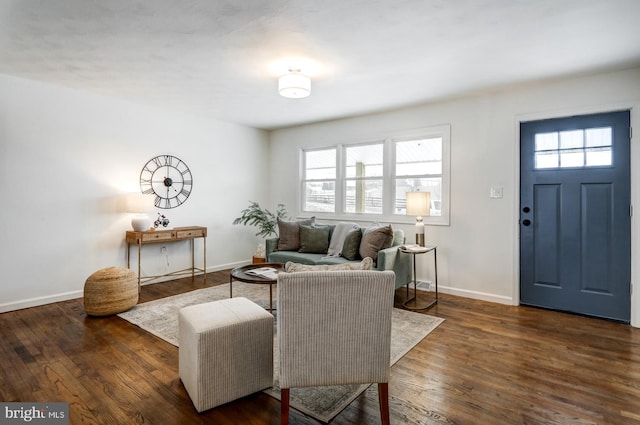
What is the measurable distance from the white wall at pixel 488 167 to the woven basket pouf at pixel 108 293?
3383 mm

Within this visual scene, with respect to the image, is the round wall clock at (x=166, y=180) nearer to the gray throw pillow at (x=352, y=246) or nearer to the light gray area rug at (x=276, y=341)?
the light gray area rug at (x=276, y=341)

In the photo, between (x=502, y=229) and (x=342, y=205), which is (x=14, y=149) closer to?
(x=342, y=205)

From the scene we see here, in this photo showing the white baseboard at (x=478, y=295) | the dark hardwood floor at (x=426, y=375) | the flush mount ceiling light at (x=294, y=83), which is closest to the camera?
the dark hardwood floor at (x=426, y=375)

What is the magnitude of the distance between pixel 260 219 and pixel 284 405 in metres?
3.92

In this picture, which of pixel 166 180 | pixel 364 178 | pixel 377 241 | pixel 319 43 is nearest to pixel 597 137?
pixel 377 241

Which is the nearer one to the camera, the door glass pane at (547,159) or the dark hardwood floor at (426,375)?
the dark hardwood floor at (426,375)

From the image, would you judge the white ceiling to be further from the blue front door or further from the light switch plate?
the light switch plate

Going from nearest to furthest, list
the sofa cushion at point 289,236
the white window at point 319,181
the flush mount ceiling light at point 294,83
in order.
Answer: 1. the flush mount ceiling light at point 294,83
2. the sofa cushion at point 289,236
3. the white window at point 319,181

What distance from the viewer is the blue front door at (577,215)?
3.23m

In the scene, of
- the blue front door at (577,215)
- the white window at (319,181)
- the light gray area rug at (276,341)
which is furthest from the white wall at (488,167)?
the white window at (319,181)

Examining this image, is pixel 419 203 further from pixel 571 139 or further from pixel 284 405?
pixel 284 405

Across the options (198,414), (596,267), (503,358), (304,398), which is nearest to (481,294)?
(596,267)

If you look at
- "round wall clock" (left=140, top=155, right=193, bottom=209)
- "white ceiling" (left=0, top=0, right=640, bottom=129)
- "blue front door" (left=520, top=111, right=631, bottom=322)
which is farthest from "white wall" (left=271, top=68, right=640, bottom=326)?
"round wall clock" (left=140, top=155, right=193, bottom=209)

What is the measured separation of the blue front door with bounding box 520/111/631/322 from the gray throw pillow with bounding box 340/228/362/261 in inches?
70.8
